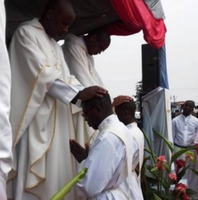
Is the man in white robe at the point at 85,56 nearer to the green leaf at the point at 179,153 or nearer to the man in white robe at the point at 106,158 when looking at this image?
the man in white robe at the point at 106,158

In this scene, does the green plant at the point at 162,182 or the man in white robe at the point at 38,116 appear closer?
the man in white robe at the point at 38,116

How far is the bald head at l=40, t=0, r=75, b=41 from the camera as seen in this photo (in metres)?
2.51

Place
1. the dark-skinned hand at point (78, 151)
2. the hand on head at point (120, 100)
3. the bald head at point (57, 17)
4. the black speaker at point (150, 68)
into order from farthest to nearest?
the black speaker at point (150, 68) → the hand on head at point (120, 100) → the bald head at point (57, 17) → the dark-skinned hand at point (78, 151)

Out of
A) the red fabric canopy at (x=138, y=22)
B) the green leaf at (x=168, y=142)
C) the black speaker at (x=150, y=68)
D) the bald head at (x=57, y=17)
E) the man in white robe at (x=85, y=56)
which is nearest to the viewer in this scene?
the bald head at (x=57, y=17)

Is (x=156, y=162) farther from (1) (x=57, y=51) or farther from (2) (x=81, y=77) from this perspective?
(1) (x=57, y=51)

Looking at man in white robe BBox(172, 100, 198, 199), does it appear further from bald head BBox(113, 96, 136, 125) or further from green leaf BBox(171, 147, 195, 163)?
bald head BBox(113, 96, 136, 125)

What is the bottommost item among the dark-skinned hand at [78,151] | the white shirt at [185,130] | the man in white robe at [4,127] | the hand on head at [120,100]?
the white shirt at [185,130]

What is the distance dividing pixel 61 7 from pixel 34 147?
93cm

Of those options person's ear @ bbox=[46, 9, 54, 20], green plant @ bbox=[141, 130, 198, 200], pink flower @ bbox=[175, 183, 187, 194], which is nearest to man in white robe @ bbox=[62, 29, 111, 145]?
person's ear @ bbox=[46, 9, 54, 20]

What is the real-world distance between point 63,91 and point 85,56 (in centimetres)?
78

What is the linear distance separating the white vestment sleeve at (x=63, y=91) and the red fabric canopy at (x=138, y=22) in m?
1.00

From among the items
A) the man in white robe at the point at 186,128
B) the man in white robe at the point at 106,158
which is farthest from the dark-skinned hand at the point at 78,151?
the man in white robe at the point at 186,128

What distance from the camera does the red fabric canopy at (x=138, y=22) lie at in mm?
3100

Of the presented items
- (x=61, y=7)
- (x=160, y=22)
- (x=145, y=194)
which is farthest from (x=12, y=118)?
(x=160, y=22)
